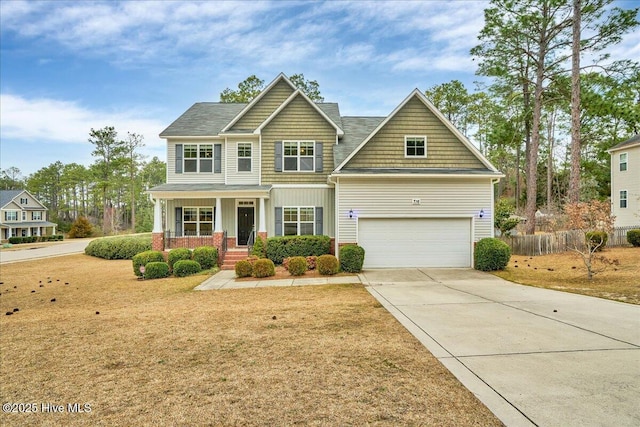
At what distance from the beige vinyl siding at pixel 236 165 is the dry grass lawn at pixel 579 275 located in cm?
1230

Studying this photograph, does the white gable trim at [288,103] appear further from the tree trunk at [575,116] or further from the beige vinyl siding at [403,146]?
the tree trunk at [575,116]

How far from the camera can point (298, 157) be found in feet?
57.9

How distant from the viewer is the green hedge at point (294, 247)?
15625 mm

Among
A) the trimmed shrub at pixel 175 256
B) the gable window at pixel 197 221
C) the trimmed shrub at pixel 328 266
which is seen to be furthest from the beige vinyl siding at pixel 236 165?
the trimmed shrub at pixel 328 266

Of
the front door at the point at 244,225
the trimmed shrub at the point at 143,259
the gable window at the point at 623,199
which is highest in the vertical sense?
the gable window at the point at 623,199

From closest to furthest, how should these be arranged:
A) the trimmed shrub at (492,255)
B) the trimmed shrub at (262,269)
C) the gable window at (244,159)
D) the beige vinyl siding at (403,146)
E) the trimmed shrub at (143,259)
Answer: the trimmed shrub at (262,269) < the trimmed shrub at (492,255) < the trimmed shrub at (143,259) < the beige vinyl siding at (403,146) < the gable window at (244,159)

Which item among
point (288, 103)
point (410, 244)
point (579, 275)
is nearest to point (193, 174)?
point (288, 103)

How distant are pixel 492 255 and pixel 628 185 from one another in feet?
63.2

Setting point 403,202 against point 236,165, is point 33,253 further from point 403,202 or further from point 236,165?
point 403,202

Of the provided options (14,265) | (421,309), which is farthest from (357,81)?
(14,265)

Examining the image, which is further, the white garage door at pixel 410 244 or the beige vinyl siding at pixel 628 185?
the beige vinyl siding at pixel 628 185

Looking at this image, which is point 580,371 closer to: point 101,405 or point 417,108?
point 101,405

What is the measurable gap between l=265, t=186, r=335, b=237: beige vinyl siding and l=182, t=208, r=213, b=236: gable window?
10.6 feet

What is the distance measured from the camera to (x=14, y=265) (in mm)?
19656
